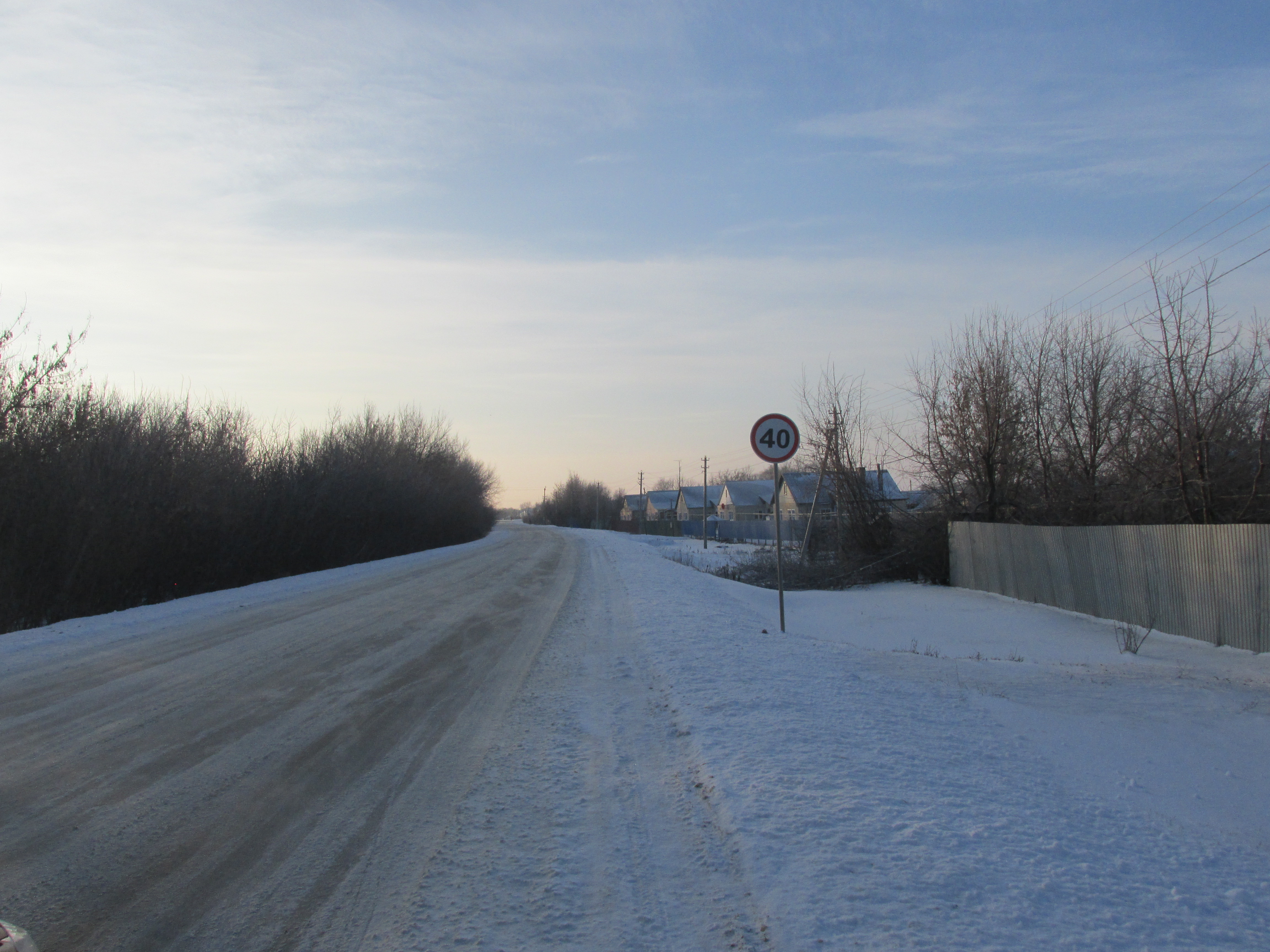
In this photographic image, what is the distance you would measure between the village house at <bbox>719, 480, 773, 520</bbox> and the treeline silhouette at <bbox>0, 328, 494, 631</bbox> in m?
70.2

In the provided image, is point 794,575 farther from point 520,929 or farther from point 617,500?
point 617,500

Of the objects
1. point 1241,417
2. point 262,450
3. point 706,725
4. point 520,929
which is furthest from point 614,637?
point 262,450

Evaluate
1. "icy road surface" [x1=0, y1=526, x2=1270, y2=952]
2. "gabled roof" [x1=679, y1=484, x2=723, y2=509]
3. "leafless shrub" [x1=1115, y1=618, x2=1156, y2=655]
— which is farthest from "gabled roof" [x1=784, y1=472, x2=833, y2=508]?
"gabled roof" [x1=679, y1=484, x2=723, y2=509]

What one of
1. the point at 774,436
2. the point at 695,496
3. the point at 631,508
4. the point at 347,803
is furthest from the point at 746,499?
the point at 347,803

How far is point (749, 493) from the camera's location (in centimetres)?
9425

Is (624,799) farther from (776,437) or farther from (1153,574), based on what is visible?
(1153,574)

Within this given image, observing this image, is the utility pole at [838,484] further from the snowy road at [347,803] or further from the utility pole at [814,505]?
the snowy road at [347,803]

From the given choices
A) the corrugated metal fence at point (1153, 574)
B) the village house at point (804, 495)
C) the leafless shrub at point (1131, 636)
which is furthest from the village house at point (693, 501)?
the leafless shrub at point (1131, 636)

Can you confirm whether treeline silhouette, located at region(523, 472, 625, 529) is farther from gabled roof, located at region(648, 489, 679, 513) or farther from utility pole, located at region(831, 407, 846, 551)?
utility pole, located at region(831, 407, 846, 551)

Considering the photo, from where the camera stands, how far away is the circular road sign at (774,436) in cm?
1024

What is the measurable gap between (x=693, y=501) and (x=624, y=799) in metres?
110

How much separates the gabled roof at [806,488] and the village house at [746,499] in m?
27.0

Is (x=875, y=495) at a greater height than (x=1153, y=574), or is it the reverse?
(x=875, y=495)

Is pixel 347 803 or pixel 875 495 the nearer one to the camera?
pixel 347 803
